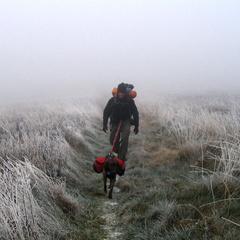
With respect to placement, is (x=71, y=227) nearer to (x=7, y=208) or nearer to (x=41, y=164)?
(x=7, y=208)

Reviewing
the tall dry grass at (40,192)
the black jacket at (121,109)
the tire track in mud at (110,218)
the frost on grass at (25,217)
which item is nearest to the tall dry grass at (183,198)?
the tire track in mud at (110,218)

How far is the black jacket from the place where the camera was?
5953 mm

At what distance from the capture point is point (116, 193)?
444cm

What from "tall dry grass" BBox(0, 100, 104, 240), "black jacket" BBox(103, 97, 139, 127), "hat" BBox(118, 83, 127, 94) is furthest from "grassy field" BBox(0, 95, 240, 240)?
"hat" BBox(118, 83, 127, 94)

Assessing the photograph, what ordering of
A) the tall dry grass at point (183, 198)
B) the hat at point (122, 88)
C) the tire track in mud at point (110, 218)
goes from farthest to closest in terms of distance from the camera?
the hat at point (122, 88) < the tire track in mud at point (110, 218) < the tall dry grass at point (183, 198)

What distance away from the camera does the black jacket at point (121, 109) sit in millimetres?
5953

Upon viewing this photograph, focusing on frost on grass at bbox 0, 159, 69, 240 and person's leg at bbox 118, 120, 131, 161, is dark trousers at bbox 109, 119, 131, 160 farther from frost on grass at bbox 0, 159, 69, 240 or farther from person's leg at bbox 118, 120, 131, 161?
frost on grass at bbox 0, 159, 69, 240

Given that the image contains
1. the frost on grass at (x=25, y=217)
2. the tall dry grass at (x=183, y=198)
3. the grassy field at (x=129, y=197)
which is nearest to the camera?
the frost on grass at (x=25, y=217)

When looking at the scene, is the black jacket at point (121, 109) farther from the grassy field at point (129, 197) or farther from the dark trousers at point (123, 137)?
the grassy field at point (129, 197)

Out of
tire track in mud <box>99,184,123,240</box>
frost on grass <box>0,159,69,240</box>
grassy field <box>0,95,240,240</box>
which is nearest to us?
frost on grass <box>0,159,69,240</box>

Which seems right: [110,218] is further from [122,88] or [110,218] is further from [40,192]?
[122,88]

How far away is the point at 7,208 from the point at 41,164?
1.82m

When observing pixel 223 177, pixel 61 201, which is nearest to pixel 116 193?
pixel 61 201

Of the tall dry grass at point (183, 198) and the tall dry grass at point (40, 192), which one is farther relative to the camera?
the tall dry grass at point (183, 198)
